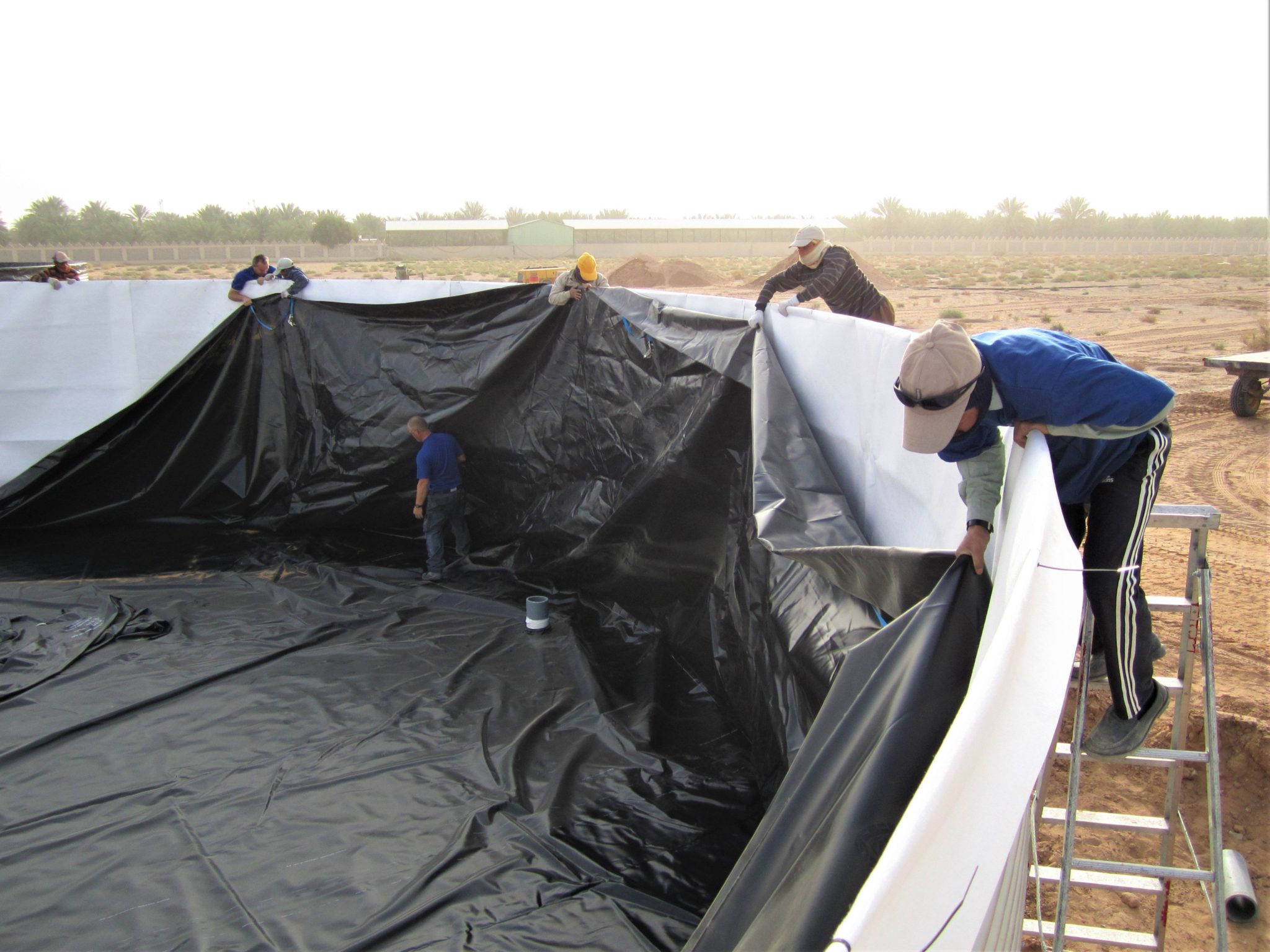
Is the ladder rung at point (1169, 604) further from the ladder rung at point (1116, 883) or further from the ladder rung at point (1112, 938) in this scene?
the ladder rung at point (1112, 938)

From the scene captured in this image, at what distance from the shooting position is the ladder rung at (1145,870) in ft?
6.08

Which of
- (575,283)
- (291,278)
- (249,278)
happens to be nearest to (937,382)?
(575,283)

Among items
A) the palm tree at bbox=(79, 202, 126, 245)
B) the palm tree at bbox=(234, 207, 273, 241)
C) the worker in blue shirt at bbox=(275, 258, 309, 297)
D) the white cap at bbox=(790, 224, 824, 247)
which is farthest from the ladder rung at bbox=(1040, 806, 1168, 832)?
the palm tree at bbox=(79, 202, 126, 245)

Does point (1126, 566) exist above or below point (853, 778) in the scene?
above

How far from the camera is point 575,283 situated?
5176mm

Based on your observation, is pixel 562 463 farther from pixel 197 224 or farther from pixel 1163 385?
pixel 197 224

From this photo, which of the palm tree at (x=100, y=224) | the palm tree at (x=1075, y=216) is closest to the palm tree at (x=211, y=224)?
the palm tree at (x=100, y=224)

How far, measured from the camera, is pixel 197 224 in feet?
149

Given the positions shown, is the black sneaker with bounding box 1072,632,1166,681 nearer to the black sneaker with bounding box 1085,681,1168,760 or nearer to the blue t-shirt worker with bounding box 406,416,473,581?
the black sneaker with bounding box 1085,681,1168,760

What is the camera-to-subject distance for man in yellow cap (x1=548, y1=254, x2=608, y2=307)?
498 centimetres

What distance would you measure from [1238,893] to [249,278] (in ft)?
20.7

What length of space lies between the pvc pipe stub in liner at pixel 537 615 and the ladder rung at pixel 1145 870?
2914 mm

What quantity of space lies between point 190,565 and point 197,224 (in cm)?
4718

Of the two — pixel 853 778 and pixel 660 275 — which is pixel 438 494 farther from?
pixel 660 275
